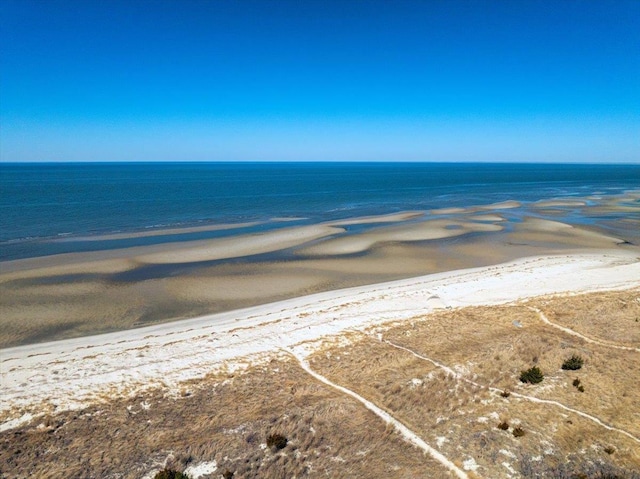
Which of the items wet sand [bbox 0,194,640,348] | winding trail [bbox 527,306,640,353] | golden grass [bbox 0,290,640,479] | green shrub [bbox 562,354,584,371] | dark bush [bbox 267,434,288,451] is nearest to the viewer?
golden grass [bbox 0,290,640,479]

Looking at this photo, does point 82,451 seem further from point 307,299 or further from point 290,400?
point 307,299

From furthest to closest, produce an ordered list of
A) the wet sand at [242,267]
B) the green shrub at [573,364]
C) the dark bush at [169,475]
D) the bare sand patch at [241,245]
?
the bare sand patch at [241,245] → the wet sand at [242,267] → the green shrub at [573,364] → the dark bush at [169,475]

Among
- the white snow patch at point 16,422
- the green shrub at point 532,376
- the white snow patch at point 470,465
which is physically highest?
the green shrub at point 532,376

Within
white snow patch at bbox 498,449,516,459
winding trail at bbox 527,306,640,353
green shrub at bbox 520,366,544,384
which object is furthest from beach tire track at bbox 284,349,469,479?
winding trail at bbox 527,306,640,353

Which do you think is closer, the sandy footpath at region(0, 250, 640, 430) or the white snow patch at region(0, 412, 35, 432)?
the white snow patch at region(0, 412, 35, 432)

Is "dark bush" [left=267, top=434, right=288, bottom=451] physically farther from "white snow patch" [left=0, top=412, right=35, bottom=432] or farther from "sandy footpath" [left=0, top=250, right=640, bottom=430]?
"white snow patch" [left=0, top=412, right=35, bottom=432]

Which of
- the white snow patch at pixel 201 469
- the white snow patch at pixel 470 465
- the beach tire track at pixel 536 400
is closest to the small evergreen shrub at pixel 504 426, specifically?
the white snow patch at pixel 470 465

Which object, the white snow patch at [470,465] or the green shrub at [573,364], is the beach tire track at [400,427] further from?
the green shrub at [573,364]
